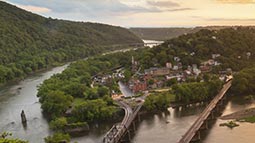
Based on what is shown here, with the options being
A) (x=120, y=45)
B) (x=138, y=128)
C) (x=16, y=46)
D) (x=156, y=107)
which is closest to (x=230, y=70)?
(x=156, y=107)

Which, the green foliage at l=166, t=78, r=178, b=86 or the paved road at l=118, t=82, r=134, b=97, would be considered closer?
the paved road at l=118, t=82, r=134, b=97

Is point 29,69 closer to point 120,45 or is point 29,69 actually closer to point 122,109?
point 122,109

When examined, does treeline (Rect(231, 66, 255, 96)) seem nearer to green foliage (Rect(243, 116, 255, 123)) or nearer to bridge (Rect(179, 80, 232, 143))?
bridge (Rect(179, 80, 232, 143))

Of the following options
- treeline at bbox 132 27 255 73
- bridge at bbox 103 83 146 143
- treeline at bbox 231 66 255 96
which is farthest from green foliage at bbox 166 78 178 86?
treeline at bbox 132 27 255 73

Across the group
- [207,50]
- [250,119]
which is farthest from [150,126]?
[207,50]

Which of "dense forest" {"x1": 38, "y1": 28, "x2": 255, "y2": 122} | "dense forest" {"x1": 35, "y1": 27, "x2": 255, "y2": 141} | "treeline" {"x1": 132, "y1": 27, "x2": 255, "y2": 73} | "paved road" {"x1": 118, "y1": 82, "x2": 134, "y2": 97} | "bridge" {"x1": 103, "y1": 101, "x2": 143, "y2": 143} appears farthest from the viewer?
"treeline" {"x1": 132, "y1": 27, "x2": 255, "y2": 73}

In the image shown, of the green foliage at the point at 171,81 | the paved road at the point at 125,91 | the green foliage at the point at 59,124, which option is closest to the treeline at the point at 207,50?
the paved road at the point at 125,91

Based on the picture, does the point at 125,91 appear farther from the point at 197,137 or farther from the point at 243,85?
the point at 197,137
